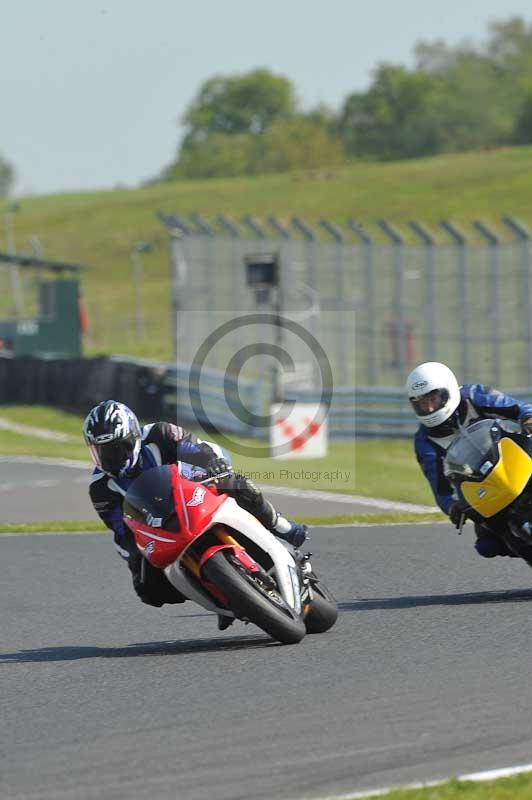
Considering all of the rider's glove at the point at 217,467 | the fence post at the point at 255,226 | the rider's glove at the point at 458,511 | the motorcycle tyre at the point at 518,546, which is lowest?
the motorcycle tyre at the point at 518,546

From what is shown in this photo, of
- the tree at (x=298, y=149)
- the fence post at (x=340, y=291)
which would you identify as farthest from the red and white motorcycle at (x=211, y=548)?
the tree at (x=298, y=149)

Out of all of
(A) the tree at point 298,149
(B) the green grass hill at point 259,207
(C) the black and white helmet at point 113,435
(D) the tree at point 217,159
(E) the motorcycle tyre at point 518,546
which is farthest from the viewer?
(D) the tree at point 217,159

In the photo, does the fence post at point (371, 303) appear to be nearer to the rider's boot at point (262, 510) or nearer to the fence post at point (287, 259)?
the fence post at point (287, 259)

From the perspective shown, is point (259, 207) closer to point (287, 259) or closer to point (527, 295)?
point (287, 259)

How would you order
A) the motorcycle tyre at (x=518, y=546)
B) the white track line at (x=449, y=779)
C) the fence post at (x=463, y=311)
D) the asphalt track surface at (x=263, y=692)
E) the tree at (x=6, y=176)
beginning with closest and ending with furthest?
the white track line at (x=449, y=779)
the asphalt track surface at (x=263, y=692)
the motorcycle tyre at (x=518, y=546)
the fence post at (x=463, y=311)
the tree at (x=6, y=176)

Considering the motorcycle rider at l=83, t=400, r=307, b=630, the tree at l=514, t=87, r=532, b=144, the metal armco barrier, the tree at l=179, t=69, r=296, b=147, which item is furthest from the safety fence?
the tree at l=179, t=69, r=296, b=147

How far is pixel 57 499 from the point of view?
55.6 ft

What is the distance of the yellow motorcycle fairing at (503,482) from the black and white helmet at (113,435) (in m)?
1.93

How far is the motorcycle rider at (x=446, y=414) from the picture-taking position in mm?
8836

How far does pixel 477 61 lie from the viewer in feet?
437

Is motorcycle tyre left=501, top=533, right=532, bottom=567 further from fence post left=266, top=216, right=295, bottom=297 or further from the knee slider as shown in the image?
fence post left=266, top=216, right=295, bottom=297

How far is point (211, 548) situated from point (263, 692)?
919 millimetres

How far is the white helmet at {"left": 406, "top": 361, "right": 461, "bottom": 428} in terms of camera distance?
29.7 feet

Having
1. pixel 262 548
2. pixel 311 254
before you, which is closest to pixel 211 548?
pixel 262 548
